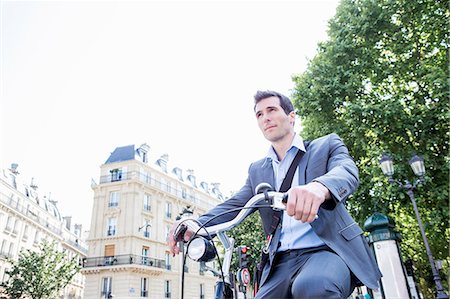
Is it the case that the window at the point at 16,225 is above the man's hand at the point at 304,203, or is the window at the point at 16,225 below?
above

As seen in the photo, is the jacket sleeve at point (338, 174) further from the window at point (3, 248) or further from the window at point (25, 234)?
the window at point (25, 234)

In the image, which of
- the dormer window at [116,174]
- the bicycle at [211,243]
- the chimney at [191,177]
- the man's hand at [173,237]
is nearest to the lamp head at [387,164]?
the bicycle at [211,243]

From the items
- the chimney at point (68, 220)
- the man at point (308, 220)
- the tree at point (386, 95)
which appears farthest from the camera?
the chimney at point (68, 220)

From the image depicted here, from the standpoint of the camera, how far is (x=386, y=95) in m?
11.4

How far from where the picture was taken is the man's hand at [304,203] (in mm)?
1303

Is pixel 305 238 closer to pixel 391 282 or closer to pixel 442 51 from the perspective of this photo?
pixel 391 282

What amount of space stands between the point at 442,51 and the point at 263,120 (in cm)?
1162

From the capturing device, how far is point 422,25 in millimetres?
10961

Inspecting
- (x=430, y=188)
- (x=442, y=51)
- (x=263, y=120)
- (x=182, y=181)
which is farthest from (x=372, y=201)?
(x=182, y=181)

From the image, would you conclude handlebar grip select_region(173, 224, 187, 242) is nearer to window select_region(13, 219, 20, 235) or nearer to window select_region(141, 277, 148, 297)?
window select_region(141, 277, 148, 297)

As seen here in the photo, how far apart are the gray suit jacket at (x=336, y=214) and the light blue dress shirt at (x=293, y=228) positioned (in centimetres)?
4

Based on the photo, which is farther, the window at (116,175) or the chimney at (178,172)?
the chimney at (178,172)

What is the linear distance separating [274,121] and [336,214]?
70cm

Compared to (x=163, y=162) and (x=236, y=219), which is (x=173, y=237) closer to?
(x=236, y=219)
